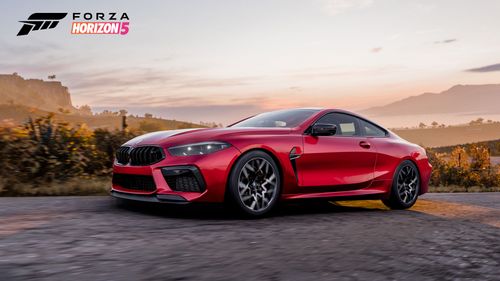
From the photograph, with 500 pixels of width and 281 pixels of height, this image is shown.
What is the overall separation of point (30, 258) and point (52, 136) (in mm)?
7043

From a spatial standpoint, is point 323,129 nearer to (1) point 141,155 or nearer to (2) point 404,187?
(2) point 404,187

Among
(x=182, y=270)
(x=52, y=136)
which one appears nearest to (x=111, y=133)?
(x=52, y=136)

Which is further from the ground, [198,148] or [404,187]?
[198,148]

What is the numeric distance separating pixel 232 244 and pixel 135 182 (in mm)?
2171

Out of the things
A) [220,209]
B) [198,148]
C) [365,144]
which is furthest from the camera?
[365,144]

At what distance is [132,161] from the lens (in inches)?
278

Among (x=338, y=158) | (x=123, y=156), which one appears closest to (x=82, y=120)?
(x=123, y=156)

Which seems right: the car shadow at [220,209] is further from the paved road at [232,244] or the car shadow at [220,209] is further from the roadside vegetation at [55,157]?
the roadside vegetation at [55,157]

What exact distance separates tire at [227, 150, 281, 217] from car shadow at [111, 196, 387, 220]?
5.9 inches

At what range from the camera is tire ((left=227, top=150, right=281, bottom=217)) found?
662 cm

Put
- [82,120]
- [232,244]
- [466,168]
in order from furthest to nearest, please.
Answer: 1. [466,168]
2. [82,120]
3. [232,244]

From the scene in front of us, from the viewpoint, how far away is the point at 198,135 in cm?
682

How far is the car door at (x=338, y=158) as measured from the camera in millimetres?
7422

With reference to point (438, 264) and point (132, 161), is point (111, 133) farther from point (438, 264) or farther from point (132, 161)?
point (438, 264)
